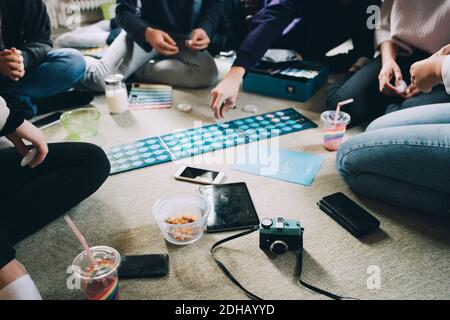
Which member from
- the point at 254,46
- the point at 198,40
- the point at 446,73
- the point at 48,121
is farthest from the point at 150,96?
the point at 446,73

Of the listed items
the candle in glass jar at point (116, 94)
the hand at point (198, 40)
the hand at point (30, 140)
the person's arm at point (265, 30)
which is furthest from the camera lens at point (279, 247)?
the hand at point (198, 40)

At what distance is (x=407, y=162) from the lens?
1066mm

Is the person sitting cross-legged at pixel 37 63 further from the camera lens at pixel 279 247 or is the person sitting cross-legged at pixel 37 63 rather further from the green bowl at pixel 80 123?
the camera lens at pixel 279 247

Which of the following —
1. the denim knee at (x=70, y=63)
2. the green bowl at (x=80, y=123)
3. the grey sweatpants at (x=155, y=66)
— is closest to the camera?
the green bowl at (x=80, y=123)

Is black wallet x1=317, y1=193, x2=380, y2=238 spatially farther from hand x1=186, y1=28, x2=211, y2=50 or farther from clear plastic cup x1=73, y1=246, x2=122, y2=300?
hand x1=186, y1=28, x2=211, y2=50

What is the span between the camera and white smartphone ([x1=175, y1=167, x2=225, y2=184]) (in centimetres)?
130

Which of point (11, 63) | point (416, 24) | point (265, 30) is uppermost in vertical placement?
point (416, 24)

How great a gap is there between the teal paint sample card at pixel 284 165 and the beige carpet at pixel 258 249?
0.03 m

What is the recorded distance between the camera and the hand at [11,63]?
57.2 inches

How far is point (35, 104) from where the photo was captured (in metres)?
1.73

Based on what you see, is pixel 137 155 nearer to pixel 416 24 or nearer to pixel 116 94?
pixel 116 94

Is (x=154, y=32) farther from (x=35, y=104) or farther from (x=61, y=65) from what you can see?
(x=35, y=104)

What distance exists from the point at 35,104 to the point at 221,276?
1.18 m

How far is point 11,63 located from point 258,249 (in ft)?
3.52
